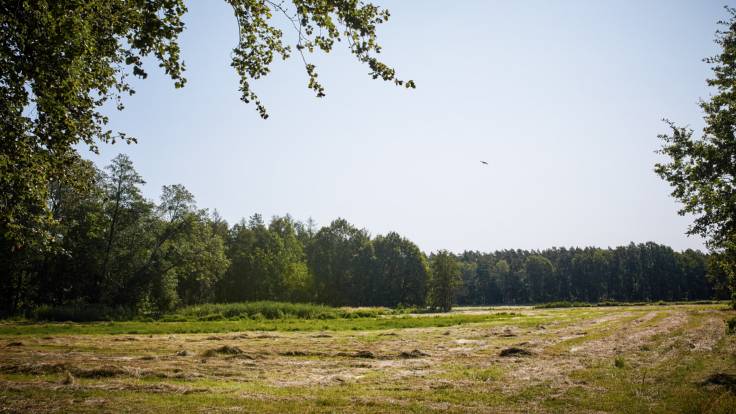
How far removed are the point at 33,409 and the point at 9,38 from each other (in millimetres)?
8162

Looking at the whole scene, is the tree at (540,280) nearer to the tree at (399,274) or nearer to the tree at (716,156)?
the tree at (399,274)

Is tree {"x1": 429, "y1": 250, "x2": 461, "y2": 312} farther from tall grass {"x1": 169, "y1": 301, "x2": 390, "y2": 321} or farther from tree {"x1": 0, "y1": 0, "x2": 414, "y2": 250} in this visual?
tree {"x1": 0, "y1": 0, "x2": 414, "y2": 250}

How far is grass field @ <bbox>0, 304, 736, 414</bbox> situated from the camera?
372 inches

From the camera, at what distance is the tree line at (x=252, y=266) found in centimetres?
4925

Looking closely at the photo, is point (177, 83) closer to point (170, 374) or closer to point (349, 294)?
point (170, 374)

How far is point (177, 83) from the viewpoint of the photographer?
7664 mm

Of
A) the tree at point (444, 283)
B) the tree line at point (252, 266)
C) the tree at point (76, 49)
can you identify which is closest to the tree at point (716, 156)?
the tree line at point (252, 266)

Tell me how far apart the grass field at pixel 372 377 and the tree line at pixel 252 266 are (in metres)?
4.70

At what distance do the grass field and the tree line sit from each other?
4697mm

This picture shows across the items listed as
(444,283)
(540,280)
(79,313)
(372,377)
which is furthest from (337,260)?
(372,377)

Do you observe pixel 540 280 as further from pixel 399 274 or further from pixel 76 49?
pixel 76 49

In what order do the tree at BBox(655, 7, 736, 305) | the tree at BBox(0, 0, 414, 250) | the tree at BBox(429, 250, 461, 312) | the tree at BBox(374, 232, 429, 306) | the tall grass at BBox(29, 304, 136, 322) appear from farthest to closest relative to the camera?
1. the tree at BBox(374, 232, 429, 306)
2. the tree at BBox(429, 250, 461, 312)
3. the tall grass at BBox(29, 304, 136, 322)
4. the tree at BBox(655, 7, 736, 305)
5. the tree at BBox(0, 0, 414, 250)

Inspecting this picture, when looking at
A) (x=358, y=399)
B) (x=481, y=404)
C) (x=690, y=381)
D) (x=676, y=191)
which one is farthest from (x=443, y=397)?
(x=676, y=191)

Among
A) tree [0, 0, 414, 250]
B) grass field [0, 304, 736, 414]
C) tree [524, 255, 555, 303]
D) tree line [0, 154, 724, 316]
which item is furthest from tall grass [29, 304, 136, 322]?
tree [524, 255, 555, 303]
